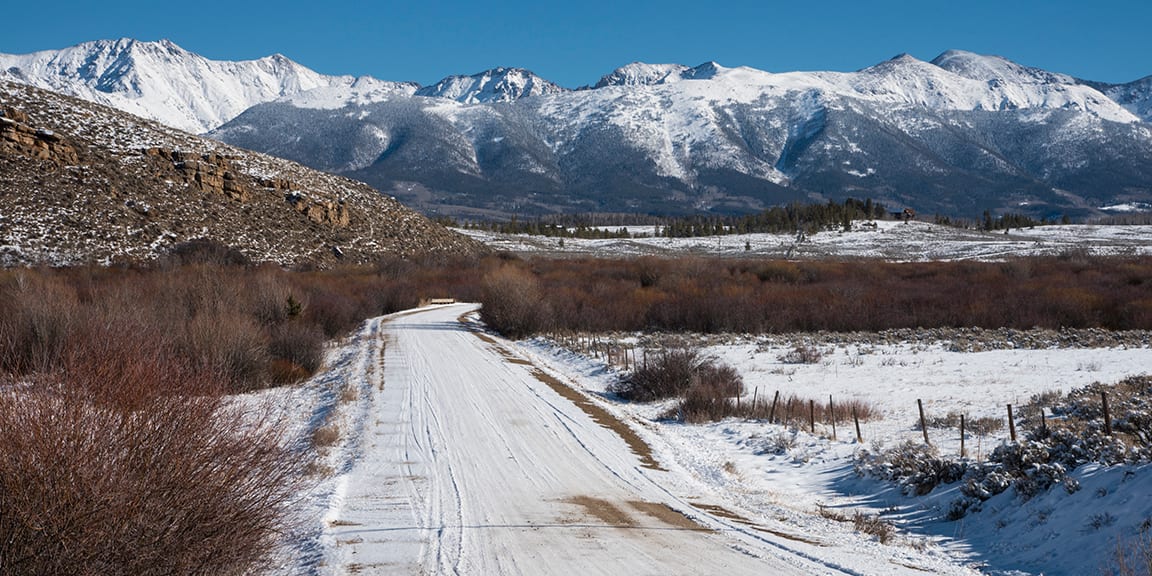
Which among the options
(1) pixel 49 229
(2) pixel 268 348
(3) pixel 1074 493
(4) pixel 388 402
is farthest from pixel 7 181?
(3) pixel 1074 493

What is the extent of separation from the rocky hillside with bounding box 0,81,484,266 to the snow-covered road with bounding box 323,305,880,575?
1702 inches

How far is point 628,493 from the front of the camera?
10.8m

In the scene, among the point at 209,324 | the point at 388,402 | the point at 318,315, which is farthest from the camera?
the point at 318,315

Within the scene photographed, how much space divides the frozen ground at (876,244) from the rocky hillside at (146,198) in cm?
3740

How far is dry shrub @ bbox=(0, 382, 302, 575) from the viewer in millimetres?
4512

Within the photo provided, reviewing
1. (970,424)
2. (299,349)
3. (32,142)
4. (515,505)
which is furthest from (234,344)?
(32,142)

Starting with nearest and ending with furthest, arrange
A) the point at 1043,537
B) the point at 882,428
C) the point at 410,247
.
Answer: the point at 1043,537, the point at 882,428, the point at 410,247

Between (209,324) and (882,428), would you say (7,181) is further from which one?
(882,428)

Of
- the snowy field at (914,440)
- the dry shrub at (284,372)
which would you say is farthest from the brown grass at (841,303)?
the dry shrub at (284,372)

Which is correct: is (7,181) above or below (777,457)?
above

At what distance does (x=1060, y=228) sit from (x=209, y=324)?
6236 inches

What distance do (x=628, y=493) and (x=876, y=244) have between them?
114698 mm

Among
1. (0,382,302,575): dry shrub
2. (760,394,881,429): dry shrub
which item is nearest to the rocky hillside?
(760,394,881,429): dry shrub

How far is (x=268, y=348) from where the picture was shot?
2305 centimetres
